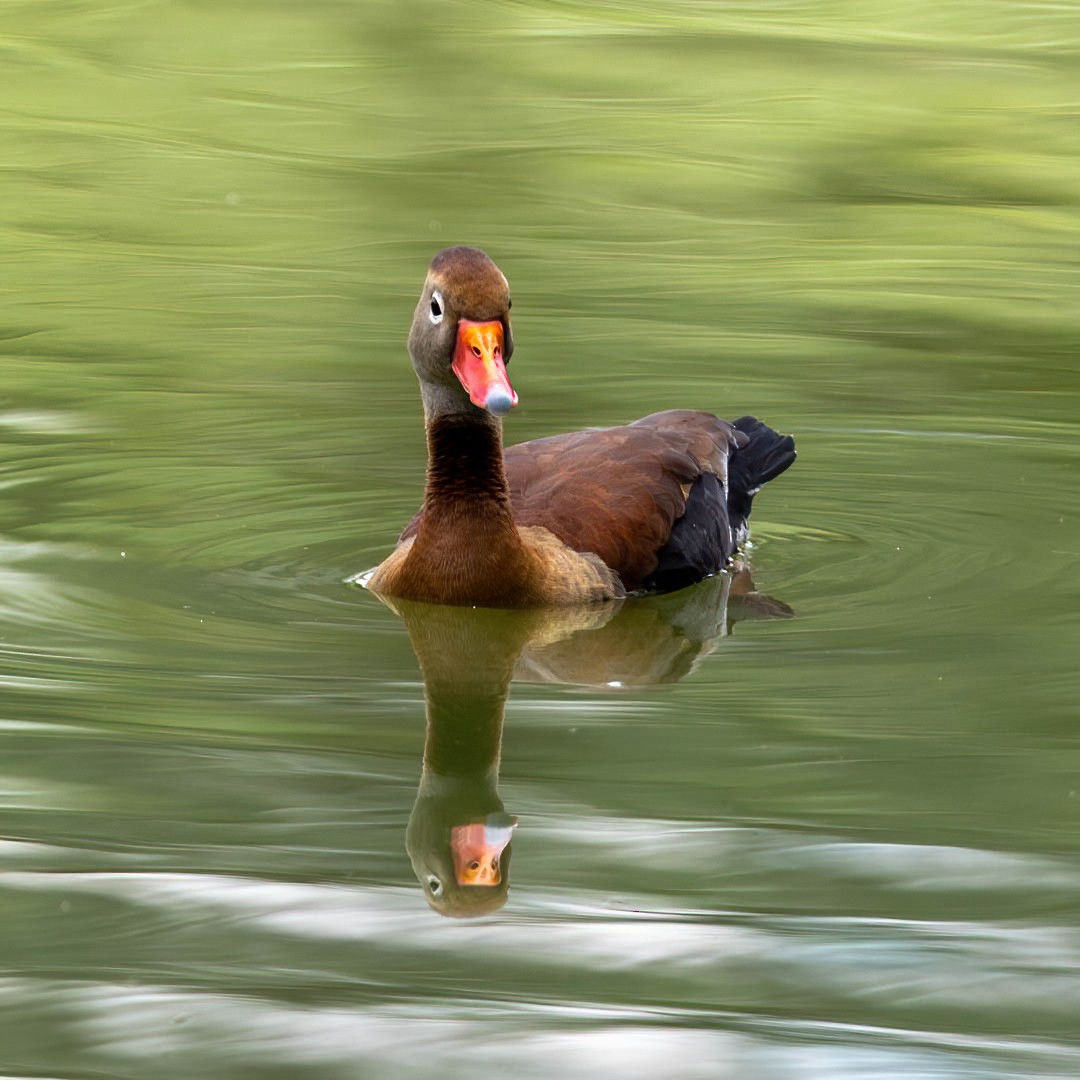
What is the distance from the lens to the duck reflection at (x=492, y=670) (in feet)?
19.2

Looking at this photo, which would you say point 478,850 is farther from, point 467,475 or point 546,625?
point 467,475

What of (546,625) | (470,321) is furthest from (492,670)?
(470,321)

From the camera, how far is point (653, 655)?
812 centimetres

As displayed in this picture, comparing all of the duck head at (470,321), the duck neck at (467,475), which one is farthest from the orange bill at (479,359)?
the duck neck at (467,475)

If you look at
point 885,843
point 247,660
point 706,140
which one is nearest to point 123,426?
point 247,660

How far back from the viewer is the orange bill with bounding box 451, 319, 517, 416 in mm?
8086

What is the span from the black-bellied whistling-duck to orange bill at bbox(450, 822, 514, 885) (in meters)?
2.16

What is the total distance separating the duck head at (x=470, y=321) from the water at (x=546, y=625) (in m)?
0.92

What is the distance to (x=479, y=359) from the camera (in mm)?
8195

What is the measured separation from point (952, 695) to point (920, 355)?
5783mm

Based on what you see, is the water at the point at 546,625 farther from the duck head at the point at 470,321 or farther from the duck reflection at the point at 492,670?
the duck head at the point at 470,321

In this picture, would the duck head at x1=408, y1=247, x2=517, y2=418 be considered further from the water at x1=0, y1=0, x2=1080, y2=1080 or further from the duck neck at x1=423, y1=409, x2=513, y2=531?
the water at x1=0, y1=0, x2=1080, y2=1080

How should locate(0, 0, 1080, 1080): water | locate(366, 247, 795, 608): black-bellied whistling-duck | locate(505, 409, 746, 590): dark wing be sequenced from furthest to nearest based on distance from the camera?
1. locate(505, 409, 746, 590): dark wing
2. locate(366, 247, 795, 608): black-bellied whistling-duck
3. locate(0, 0, 1080, 1080): water

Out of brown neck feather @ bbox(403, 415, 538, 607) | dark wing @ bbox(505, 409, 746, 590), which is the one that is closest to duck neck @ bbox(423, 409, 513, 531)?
brown neck feather @ bbox(403, 415, 538, 607)
